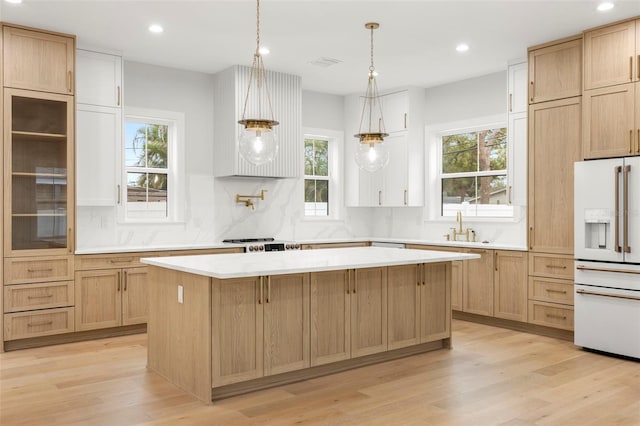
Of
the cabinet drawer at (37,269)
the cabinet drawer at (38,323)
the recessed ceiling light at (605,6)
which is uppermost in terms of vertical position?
the recessed ceiling light at (605,6)

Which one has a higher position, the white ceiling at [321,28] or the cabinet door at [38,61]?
the white ceiling at [321,28]

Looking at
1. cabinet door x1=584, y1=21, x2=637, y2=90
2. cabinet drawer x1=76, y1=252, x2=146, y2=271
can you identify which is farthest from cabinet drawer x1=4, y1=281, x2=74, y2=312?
cabinet door x1=584, y1=21, x2=637, y2=90

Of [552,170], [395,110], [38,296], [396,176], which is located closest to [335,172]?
Answer: [396,176]

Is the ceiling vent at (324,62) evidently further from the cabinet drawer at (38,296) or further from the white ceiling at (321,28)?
the cabinet drawer at (38,296)

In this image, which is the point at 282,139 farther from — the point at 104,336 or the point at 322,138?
the point at 104,336

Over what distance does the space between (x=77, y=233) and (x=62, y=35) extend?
6.41ft

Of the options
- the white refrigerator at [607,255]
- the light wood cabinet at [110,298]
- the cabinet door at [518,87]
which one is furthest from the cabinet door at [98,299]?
the cabinet door at [518,87]

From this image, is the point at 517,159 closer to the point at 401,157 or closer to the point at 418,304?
the point at 401,157

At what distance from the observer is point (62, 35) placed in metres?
4.99

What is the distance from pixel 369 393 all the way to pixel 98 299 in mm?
2956

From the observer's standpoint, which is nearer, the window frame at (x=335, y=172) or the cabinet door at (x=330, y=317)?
the cabinet door at (x=330, y=317)

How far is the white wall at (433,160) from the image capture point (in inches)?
249

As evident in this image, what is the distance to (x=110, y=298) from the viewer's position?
5.24m

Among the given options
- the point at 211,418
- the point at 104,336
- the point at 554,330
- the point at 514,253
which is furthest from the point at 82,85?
the point at 554,330
